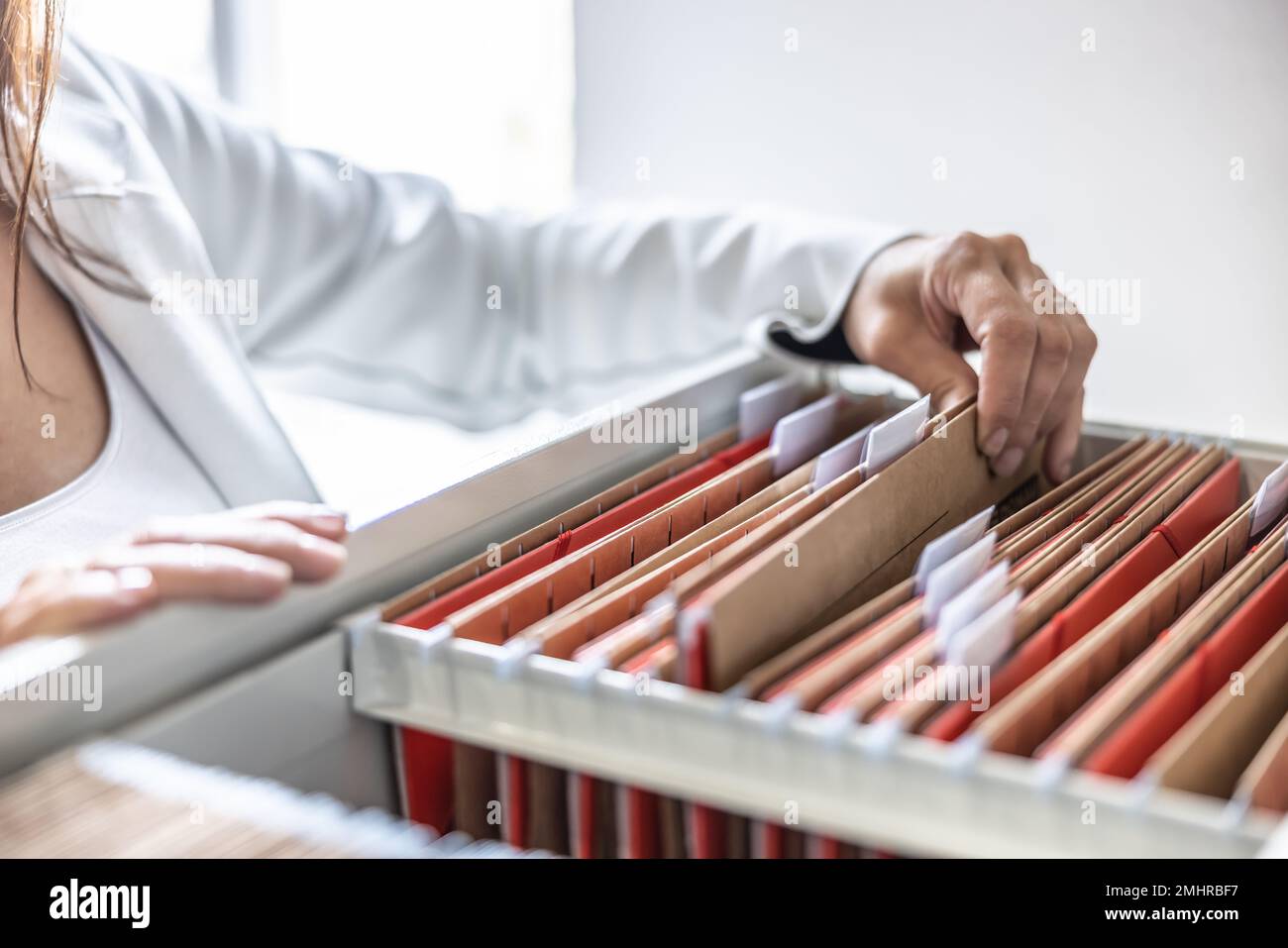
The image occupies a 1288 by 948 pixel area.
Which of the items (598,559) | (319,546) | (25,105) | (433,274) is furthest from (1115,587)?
(433,274)

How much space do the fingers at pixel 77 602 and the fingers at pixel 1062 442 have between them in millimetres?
554

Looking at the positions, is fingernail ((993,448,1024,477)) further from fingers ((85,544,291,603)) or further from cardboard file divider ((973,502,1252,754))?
fingers ((85,544,291,603))

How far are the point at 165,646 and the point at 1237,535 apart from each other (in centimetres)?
50

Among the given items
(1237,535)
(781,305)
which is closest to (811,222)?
(781,305)

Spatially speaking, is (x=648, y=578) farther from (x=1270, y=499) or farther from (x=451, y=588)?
(x=1270, y=499)

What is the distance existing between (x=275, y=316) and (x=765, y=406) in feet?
2.02

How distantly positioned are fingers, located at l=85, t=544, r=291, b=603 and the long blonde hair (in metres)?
0.39

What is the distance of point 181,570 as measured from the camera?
0.48 m

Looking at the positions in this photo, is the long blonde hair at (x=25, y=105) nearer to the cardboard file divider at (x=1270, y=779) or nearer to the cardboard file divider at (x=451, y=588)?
the cardboard file divider at (x=451, y=588)

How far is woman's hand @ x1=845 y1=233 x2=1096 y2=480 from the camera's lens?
0.73 metres

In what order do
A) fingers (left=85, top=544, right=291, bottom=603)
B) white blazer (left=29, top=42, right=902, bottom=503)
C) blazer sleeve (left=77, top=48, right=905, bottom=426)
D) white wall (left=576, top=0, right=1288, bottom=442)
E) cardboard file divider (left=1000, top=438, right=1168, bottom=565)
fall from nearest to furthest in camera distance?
1. fingers (left=85, top=544, right=291, bottom=603)
2. cardboard file divider (left=1000, top=438, right=1168, bottom=565)
3. white blazer (left=29, top=42, right=902, bottom=503)
4. blazer sleeve (left=77, top=48, right=905, bottom=426)
5. white wall (left=576, top=0, right=1288, bottom=442)

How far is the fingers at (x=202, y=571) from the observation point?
480mm

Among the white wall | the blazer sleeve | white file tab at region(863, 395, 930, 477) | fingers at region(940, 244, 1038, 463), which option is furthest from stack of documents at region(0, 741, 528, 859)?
the white wall
